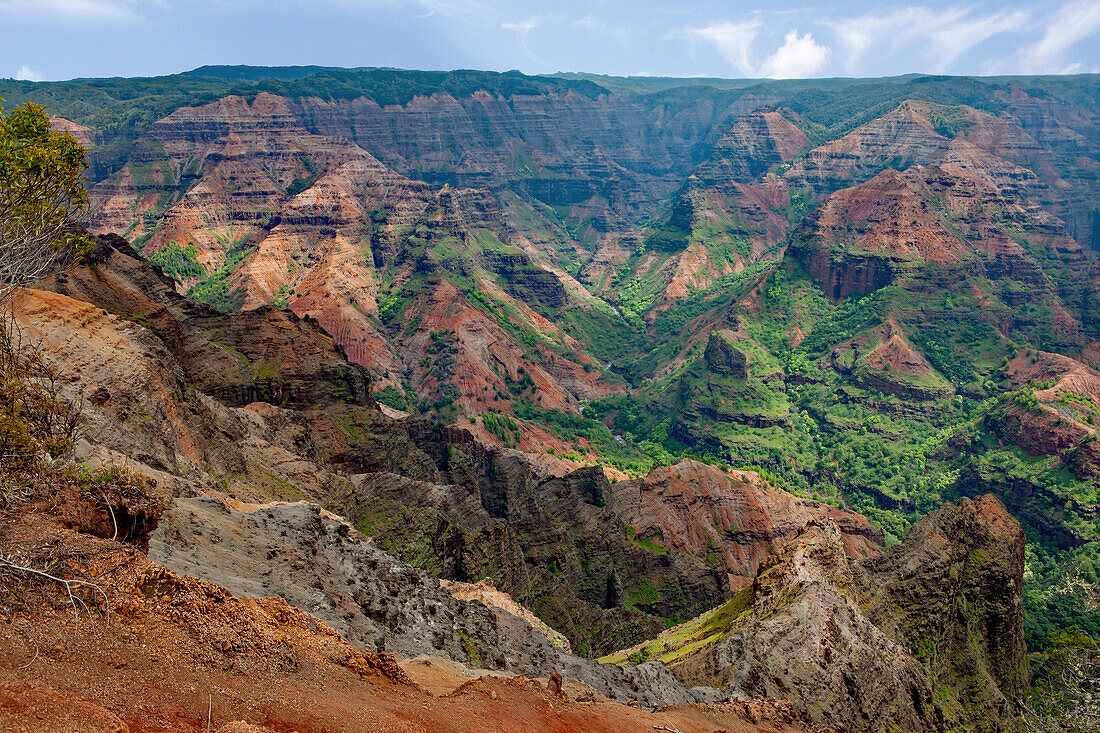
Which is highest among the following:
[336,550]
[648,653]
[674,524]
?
[336,550]

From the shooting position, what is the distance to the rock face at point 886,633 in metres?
40.4

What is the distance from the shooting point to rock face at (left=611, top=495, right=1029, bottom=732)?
133 ft

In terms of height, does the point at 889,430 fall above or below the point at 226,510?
below

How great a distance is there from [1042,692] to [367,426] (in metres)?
71.2

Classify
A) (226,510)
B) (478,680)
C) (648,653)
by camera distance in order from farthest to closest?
(648,653)
(226,510)
(478,680)

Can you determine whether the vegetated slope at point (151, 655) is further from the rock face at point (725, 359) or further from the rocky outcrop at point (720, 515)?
the rock face at point (725, 359)

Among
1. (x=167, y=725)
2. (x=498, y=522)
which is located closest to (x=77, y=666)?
(x=167, y=725)

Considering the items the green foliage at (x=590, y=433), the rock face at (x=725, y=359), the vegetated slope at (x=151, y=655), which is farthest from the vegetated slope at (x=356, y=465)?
the rock face at (x=725, y=359)

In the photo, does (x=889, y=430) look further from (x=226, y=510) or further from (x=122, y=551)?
(x=122, y=551)

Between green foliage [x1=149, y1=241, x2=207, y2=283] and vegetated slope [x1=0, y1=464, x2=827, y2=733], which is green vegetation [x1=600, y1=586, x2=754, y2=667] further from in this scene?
green foliage [x1=149, y1=241, x2=207, y2=283]

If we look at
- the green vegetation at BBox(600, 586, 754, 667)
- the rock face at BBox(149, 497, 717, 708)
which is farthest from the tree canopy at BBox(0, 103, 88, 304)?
the green vegetation at BBox(600, 586, 754, 667)

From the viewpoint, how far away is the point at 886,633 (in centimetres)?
4609

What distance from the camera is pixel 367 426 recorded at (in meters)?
93.9

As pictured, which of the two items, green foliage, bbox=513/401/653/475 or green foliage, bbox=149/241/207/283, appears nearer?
green foliage, bbox=513/401/653/475
